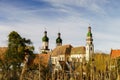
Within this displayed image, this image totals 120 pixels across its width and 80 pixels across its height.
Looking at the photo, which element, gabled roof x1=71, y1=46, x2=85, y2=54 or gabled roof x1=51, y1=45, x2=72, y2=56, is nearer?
gabled roof x1=51, y1=45, x2=72, y2=56

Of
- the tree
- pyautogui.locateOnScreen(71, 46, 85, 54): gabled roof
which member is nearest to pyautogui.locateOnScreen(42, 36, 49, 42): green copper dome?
pyautogui.locateOnScreen(71, 46, 85, 54): gabled roof

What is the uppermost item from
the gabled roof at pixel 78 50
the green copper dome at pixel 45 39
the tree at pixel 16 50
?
the green copper dome at pixel 45 39

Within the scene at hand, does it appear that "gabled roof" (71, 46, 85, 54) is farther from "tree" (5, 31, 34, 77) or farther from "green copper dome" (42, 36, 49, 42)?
"tree" (5, 31, 34, 77)

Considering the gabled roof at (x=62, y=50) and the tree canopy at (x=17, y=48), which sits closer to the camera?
the tree canopy at (x=17, y=48)

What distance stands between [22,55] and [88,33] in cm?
4975

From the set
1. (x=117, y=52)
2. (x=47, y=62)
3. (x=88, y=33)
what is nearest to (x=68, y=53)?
(x=88, y=33)

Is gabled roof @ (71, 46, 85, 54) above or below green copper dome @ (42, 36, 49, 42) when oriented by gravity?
below

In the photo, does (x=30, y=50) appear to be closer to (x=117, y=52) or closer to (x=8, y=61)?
(x=8, y=61)

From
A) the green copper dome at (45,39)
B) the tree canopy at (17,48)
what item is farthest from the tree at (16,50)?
the green copper dome at (45,39)

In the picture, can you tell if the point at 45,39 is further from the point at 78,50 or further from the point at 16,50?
Result: the point at 16,50

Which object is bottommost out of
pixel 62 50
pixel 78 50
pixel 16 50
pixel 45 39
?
pixel 16 50

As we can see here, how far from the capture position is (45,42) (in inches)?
4493

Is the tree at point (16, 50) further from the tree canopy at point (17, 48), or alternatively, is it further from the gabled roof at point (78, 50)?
the gabled roof at point (78, 50)

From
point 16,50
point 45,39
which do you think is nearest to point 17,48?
point 16,50
